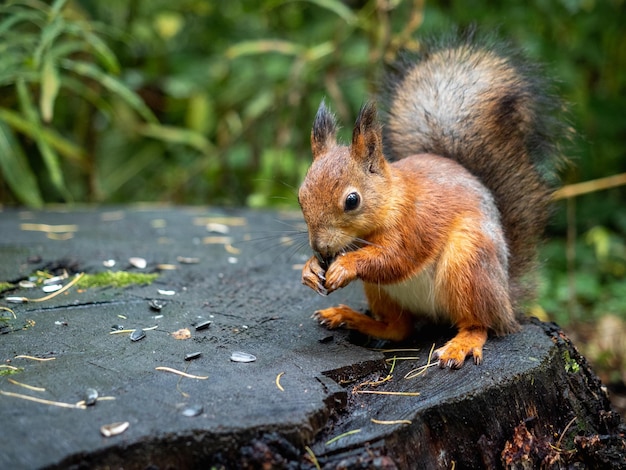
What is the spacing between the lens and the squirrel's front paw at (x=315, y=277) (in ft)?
6.41

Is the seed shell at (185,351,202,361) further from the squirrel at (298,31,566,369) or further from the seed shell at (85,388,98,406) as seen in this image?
the squirrel at (298,31,566,369)

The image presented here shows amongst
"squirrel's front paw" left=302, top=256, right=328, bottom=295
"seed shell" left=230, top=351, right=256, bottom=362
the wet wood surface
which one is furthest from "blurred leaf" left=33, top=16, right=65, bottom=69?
"seed shell" left=230, top=351, right=256, bottom=362

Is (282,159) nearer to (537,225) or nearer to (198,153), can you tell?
(198,153)

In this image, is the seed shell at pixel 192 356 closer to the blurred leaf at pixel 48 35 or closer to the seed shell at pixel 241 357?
the seed shell at pixel 241 357

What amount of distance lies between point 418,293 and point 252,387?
0.76 meters

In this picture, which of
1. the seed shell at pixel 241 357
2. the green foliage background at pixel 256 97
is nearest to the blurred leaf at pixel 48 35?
the green foliage background at pixel 256 97

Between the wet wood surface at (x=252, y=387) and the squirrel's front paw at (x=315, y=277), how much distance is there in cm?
16

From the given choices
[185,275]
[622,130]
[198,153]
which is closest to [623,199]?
[622,130]

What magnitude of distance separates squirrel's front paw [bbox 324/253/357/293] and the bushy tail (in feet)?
2.34

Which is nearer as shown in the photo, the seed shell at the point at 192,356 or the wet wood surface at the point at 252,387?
the wet wood surface at the point at 252,387

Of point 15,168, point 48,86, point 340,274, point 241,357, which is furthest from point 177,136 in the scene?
point 241,357

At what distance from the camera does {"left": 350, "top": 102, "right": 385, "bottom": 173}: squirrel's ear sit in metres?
2.06

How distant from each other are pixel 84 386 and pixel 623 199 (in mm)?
4536

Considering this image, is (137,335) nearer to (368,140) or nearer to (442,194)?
(368,140)
